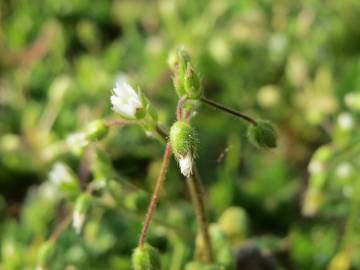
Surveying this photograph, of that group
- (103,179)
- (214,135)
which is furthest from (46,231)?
(214,135)

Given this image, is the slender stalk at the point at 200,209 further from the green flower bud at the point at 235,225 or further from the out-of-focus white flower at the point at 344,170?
the out-of-focus white flower at the point at 344,170

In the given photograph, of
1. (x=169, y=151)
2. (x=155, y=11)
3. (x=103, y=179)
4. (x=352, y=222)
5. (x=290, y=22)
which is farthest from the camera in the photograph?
(x=155, y=11)

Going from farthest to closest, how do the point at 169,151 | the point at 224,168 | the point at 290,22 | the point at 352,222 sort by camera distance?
the point at 290,22 → the point at 224,168 → the point at 352,222 → the point at 169,151

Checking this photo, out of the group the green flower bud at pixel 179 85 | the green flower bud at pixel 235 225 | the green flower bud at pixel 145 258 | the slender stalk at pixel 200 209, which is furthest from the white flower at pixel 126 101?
the green flower bud at pixel 235 225

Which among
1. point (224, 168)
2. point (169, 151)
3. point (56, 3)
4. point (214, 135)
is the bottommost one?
point (169, 151)

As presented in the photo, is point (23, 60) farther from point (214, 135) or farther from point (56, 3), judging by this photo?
point (214, 135)
